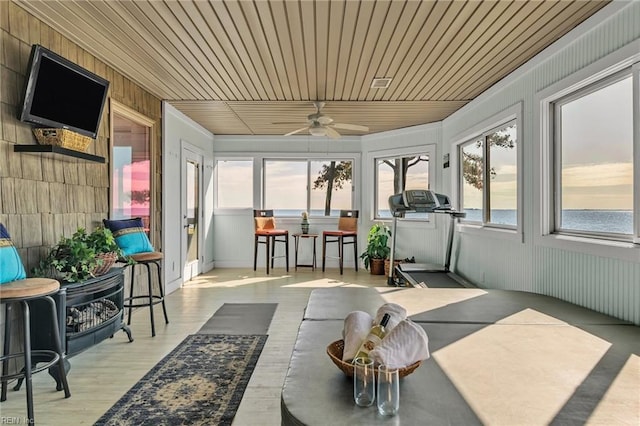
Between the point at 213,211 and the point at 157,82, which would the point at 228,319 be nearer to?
the point at 157,82

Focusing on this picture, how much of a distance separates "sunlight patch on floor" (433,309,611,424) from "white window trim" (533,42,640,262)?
0.76 meters

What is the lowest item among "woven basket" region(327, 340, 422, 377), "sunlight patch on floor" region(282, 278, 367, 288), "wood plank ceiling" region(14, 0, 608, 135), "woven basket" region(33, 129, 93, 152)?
"sunlight patch on floor" region(282, 278, 367, 288)

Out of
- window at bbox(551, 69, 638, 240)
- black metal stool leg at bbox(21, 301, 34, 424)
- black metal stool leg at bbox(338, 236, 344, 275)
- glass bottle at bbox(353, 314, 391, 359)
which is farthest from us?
black metal stool leg at bbox(338, 236, 344, 275)

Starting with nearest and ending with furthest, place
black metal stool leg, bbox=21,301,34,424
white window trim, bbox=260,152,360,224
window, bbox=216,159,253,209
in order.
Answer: black metal stool leg, bbox=21,301,34,424, white window trim, bbox=260,152,360,224, window, bbox=216,159,253,209

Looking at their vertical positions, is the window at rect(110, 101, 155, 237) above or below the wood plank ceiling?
below

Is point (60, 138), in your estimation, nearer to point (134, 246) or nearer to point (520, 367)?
point (134, 246)

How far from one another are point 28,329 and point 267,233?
16.1 feet

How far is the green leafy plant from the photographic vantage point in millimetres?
6875

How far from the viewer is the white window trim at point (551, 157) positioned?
7.88 ft

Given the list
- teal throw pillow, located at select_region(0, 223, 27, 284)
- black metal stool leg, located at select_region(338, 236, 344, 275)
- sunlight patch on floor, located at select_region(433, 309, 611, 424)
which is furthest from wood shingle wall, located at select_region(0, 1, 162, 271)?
black metal stool leg, located at select_region(338, 236, 344, 275)

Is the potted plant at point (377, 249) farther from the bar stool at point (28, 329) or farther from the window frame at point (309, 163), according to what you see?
the bar stool at point (28, 329)

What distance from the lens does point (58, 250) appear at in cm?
284

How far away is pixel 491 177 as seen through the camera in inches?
185

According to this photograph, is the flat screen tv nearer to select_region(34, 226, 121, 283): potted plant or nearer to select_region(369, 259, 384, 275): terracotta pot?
select_region(34, 226, 121, 283): potted plant
